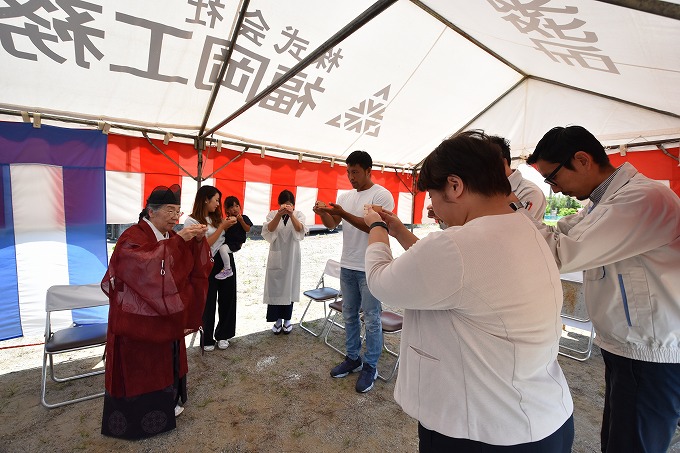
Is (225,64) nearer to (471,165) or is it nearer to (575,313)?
(471,165)

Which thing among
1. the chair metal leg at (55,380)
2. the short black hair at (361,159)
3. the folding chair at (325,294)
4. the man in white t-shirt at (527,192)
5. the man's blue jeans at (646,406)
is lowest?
the chair metal leg at (55,380)

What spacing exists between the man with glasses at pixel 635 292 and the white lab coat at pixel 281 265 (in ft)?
Result: 10.0

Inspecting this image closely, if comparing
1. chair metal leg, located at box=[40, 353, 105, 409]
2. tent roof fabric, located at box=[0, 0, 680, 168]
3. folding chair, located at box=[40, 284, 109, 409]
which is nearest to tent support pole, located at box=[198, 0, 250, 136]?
tent roof fabric, located at box=[0, 0, 680, 168]

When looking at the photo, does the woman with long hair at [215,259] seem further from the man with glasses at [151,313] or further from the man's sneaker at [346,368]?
the man's sneaker at [346,368]

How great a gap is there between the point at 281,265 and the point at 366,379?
1.69m

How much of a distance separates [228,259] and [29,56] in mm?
2270

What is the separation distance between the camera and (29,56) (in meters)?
2.64

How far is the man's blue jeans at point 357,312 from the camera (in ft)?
9.11

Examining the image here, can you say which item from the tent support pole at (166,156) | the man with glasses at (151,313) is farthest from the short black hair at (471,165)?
the tent support pole at (166,156)

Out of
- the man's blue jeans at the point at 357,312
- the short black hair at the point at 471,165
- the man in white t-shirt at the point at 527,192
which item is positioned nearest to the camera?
the short black hair at the point at 471,165

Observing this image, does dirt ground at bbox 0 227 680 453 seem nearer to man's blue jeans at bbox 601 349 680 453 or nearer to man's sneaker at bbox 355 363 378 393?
man's sneaker at bbox 355 363 378 393

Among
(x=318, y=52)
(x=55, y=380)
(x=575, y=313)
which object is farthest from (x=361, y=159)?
(x=55, y=380)

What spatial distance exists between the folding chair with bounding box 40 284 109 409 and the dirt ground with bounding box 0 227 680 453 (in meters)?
0.10

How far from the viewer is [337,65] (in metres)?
3.65
